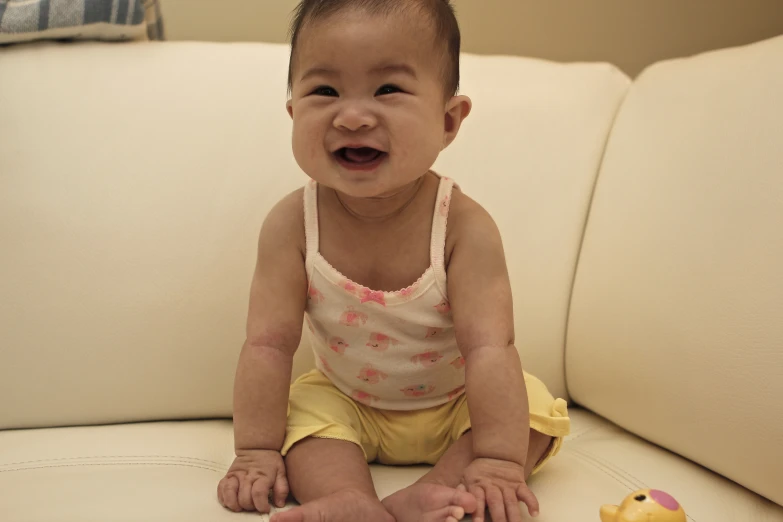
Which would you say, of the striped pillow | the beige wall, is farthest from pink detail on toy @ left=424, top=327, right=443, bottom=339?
the beige wall

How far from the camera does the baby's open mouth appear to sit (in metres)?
0.84

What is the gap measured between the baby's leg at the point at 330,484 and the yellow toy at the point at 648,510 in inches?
9.0

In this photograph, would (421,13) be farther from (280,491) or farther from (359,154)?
(280,491)

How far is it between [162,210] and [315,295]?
0.92 feet

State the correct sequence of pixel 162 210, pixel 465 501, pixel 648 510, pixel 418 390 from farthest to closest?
pixel 162 210, pixel 418 390, pixel 465 501, pixel 648 510

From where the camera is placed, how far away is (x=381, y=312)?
3.03 feet

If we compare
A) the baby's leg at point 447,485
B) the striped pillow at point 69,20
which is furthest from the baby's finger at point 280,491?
the striped pillow at point 69,20

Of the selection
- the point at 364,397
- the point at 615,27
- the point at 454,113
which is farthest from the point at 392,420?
the point at 615,27

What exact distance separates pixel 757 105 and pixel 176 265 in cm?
76

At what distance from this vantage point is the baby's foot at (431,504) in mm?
742

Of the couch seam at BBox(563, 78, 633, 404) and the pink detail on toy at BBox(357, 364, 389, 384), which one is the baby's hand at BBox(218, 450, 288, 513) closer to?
the pink detail on toy at BBox(357, 364, 389, 384)

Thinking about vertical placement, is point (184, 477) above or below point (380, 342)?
below

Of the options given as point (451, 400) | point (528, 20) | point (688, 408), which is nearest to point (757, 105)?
point (688, 408)

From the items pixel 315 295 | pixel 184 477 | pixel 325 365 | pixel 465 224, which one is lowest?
pixel 184 477
